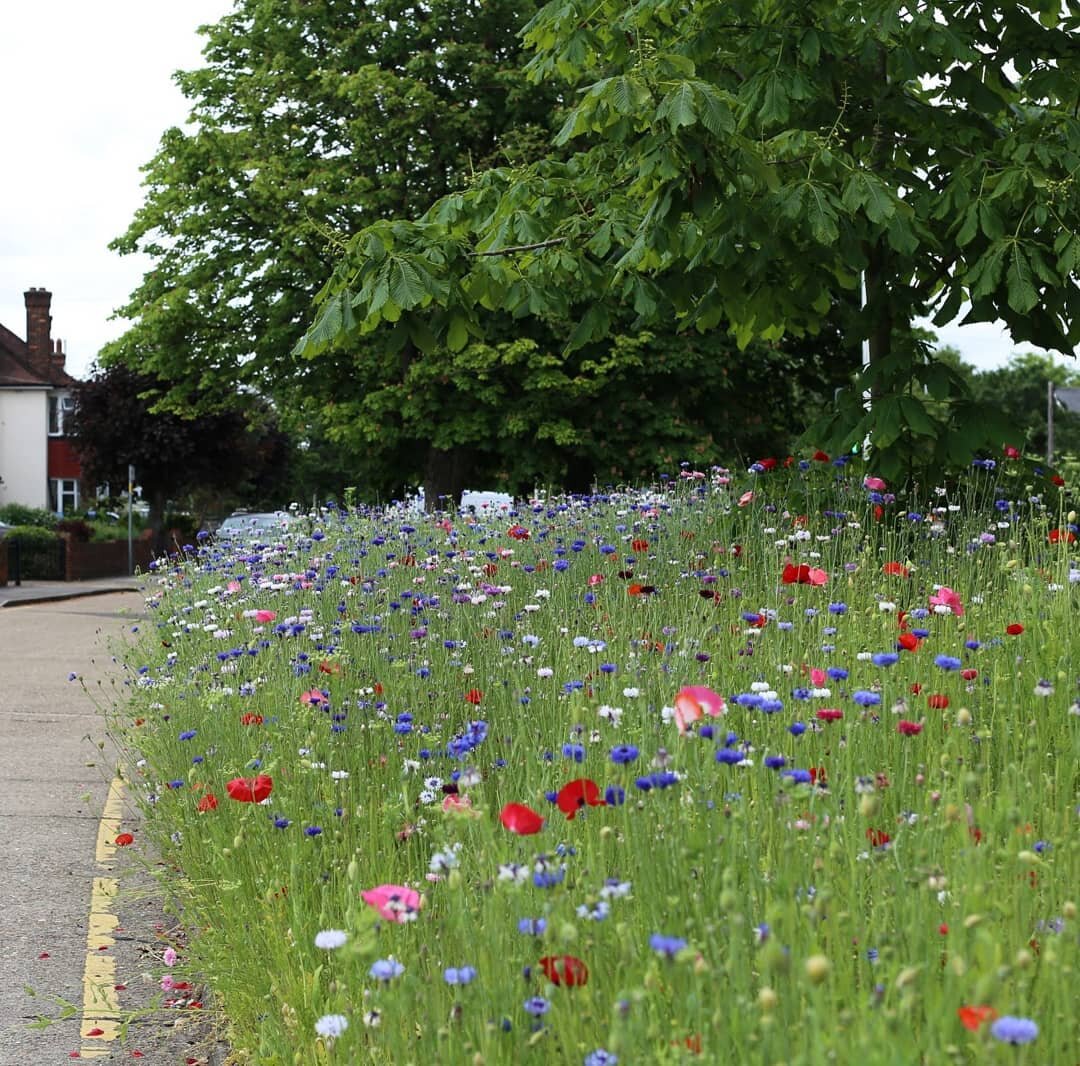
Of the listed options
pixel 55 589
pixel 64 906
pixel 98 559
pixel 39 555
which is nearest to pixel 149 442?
pixel 98 559

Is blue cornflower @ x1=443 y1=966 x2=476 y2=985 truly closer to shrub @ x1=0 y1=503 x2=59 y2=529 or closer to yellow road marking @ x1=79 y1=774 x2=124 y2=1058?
yellow road marking @ x1=79 y1=774 x2=124 y2=1058

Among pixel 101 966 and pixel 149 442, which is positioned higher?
pixel 149 442

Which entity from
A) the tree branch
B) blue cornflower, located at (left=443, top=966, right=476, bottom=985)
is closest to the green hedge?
the tree branch

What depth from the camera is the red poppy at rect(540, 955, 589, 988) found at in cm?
245

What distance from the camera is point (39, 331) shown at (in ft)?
206

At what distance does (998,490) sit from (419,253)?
4.27 metres

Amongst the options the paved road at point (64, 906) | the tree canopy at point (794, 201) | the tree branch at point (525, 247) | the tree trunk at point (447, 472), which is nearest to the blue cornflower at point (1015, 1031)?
the paved road at point (64, 906)

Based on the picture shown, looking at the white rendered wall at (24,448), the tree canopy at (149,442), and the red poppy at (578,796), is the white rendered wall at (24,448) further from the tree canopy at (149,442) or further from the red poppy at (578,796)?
the red poppy at (578,796)

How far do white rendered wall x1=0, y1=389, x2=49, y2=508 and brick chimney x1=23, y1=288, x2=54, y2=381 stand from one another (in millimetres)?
1638

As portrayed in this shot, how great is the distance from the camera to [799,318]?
34.1 feet

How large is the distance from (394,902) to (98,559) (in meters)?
38.4

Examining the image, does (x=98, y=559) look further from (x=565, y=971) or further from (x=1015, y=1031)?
(x=1015, y=1031)

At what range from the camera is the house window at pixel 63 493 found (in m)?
62.2

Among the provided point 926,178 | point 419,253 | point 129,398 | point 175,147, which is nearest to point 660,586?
point 419,253
